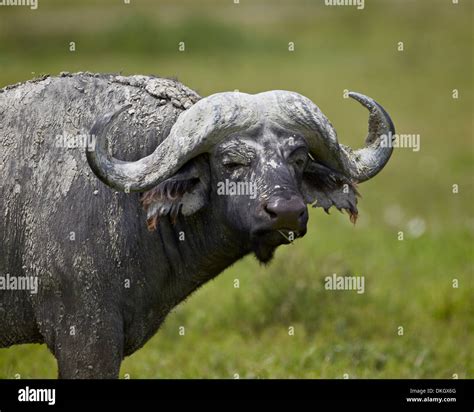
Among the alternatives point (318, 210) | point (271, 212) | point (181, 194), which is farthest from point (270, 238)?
point (318, 210)

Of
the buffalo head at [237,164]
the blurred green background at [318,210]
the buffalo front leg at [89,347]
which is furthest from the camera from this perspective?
the blurred green background at [318,210]

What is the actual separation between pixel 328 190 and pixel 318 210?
990 centimetres

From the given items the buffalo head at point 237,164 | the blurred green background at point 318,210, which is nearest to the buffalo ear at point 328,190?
the buffalo head at point 237,164

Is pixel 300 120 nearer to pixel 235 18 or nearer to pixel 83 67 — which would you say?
pixel 83 67

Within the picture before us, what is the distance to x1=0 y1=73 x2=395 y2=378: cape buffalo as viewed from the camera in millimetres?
6215

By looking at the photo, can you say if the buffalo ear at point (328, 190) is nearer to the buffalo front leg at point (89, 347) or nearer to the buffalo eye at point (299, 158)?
Result: the buffalo eye at point (299, 158)

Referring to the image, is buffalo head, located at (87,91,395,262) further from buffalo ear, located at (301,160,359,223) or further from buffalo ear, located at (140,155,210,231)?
buffalo ear, located at (301,160,359,223)

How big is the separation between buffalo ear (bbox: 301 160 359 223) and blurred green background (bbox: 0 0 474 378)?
2.66 m

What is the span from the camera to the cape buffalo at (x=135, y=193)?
20.4 feet

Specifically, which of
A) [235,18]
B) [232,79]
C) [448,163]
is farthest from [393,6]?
[448,163]

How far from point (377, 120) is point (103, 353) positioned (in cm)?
245

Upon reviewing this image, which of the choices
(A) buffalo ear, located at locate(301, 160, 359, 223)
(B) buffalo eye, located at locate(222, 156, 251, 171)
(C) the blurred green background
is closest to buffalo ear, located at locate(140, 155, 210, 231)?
(B) buffalo eye, located at locate(222, 156, 251, 171)

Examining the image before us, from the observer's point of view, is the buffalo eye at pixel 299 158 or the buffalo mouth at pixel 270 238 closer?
the buffalo mouth at pixel 270 238
